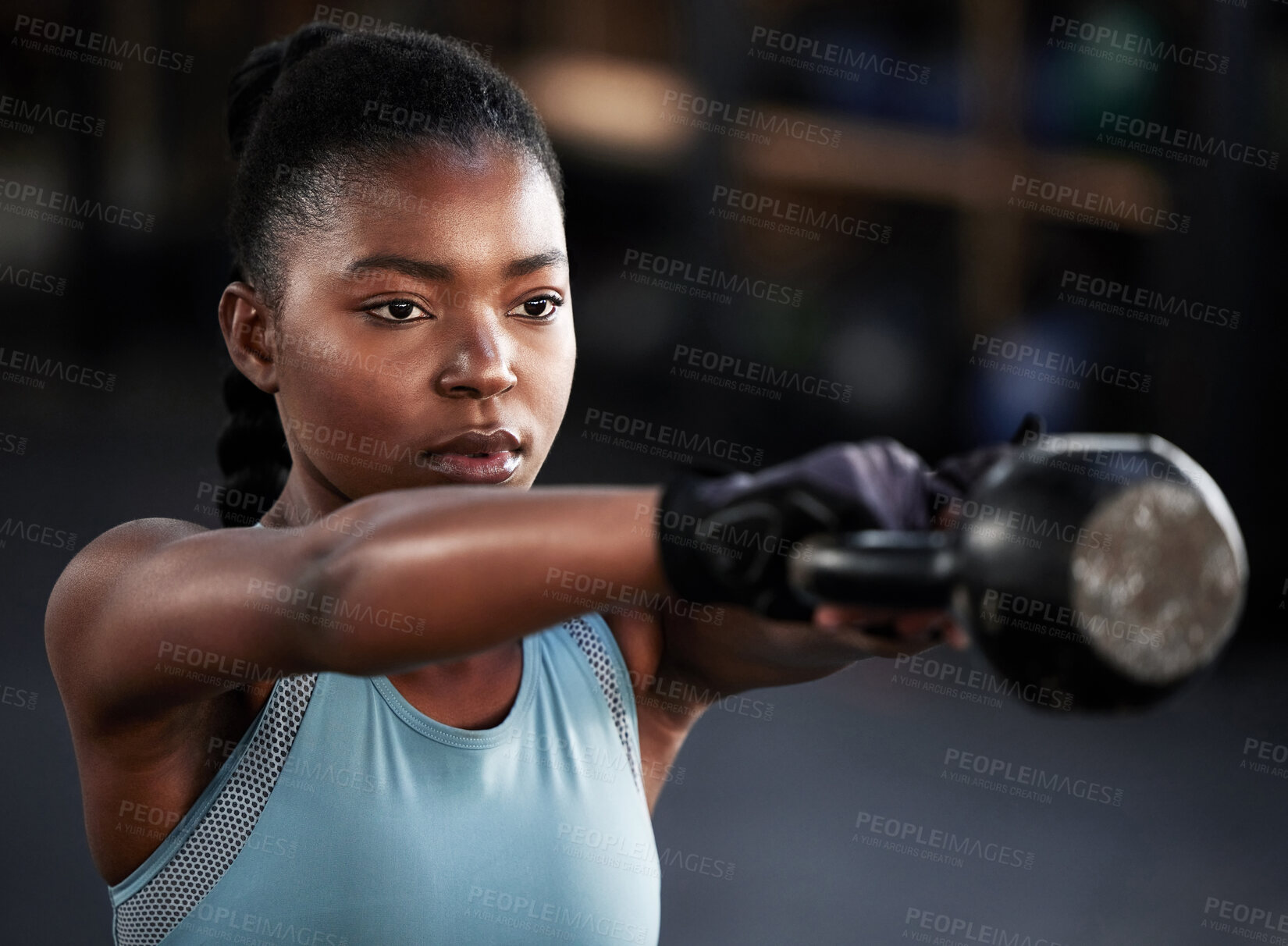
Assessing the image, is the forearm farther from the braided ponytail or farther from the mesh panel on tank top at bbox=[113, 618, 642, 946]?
the braided ponytail

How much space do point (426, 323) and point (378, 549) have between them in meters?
0.30

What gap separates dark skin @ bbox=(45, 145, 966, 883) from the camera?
619 mm

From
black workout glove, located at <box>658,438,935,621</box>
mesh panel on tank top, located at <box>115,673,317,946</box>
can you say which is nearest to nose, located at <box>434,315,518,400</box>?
mesh panel on tank top, located at <box>115,673,317,946</box>

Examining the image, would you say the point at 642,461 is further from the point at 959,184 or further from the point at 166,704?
the point at 166,704

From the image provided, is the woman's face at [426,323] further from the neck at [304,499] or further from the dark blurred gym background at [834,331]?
the dark blurred gym background at [834,331]

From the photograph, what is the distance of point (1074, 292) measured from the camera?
475 cm

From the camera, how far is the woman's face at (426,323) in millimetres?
875

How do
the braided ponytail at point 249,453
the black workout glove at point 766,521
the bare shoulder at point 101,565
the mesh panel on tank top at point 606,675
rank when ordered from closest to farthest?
the black workout glove at point 766,521 → the bare shoulder at point 101,565 → the mesh panel on tank top at point 606,675 → the braided ponytail at point 249,453

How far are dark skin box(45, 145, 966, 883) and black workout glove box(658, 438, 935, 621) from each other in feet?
0.18

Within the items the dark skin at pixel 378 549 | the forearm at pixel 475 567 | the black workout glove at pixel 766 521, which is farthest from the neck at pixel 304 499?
the black workout glove at pixel 766 521

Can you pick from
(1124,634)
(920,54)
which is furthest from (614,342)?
(1124,634)

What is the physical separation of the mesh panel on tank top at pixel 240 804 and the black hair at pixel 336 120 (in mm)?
289

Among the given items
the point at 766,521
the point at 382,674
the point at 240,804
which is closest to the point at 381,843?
the point at 240,804

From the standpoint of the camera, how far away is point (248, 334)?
3.28ft
